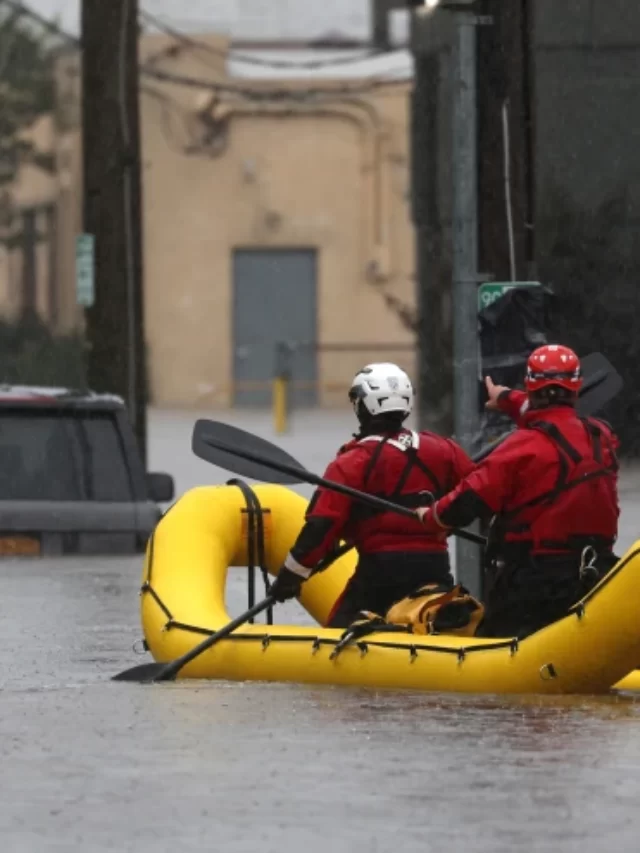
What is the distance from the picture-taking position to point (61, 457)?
18.2 meters

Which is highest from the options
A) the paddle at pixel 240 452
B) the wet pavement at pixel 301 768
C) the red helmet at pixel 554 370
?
the red helmet at pixel 554 370

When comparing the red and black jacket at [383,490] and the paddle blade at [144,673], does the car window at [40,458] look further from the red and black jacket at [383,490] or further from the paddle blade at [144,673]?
the red and black jacket at [383,490]

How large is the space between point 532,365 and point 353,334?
4402 cm

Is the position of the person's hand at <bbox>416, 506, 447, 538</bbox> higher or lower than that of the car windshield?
higher

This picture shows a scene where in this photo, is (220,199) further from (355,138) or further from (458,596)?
(458,596)

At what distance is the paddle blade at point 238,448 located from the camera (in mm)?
12711

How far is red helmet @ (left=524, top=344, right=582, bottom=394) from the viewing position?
11.9m

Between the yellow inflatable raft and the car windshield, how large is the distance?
14.7ft

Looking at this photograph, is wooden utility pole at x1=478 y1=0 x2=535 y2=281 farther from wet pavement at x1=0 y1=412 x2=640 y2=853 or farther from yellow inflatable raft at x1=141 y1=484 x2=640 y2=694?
wet pavement at x1=0 y1=412 x2=640 y2=853

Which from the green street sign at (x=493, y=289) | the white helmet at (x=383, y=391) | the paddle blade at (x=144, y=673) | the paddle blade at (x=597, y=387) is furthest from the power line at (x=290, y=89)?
the white helmet at (x=383, y=391)

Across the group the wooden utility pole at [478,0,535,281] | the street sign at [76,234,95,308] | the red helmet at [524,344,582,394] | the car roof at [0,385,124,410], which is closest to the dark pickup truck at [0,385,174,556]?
the car roof at [0,385,124,410]

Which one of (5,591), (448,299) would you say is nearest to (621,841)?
(5,591)

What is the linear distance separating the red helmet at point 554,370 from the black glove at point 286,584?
1271 millimetres

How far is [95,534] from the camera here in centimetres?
1814
